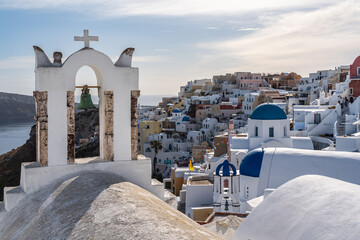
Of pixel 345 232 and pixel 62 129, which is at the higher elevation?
pixel 62 129

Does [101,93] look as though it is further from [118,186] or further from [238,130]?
[238,130]

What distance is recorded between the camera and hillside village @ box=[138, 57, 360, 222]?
15.4 m

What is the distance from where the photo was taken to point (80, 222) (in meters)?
3.45

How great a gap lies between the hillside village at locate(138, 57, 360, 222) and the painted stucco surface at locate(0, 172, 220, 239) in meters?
4.07

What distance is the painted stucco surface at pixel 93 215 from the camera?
3.16 m

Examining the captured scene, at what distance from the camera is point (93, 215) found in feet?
11.6

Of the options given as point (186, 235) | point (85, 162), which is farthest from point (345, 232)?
point (85, 162)

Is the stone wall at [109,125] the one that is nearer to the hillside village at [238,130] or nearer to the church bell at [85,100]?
the church bell at [85,100]

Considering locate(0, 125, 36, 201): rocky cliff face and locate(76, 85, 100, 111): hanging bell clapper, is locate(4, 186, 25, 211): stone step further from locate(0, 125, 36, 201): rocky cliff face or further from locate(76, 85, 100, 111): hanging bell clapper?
locate(0, 125, 36, 201): rocky cliff face

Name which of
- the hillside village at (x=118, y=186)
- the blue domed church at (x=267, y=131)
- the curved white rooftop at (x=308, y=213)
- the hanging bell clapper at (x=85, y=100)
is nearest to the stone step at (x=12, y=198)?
the hillside village at (x=118, y=186)

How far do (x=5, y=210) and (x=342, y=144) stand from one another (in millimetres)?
15063

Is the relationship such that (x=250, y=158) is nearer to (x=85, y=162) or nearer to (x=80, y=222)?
(x=85, y=162)

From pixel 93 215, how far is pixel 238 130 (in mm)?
28739

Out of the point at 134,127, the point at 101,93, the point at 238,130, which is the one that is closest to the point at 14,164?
the point at 238,130
